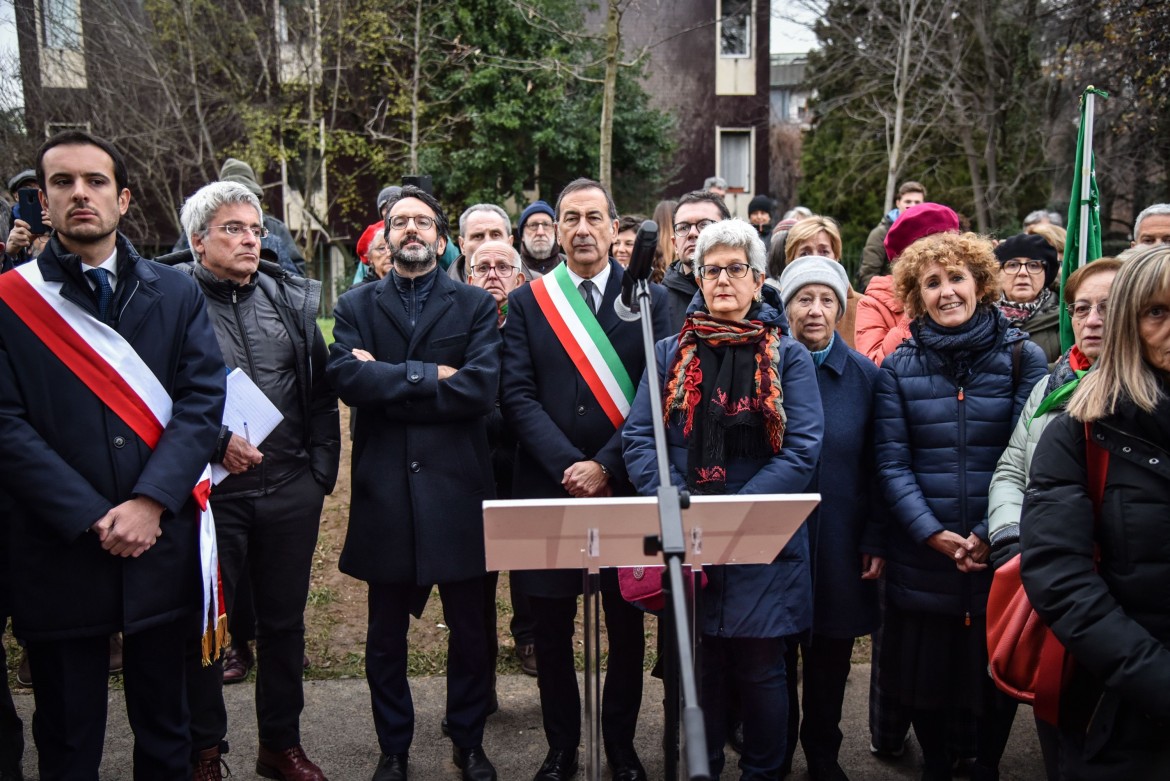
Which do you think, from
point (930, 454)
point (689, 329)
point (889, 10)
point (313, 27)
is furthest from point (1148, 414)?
point (313, 27)


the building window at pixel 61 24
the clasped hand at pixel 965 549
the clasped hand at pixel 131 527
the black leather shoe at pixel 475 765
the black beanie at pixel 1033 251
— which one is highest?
the building window at pixel 61 24

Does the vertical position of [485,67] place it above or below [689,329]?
above

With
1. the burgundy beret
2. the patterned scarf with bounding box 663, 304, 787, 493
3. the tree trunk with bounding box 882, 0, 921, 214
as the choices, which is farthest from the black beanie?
the tree trunk with bounding box 882, 0, 921, 214

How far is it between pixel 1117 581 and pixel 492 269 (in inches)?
120

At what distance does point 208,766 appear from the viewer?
12.3 feet

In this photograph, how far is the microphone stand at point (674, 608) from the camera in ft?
5.53

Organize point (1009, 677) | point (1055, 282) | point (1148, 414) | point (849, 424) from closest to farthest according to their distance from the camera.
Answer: point (1148, 414) → point (1009, 677) → point (849, 424) → point (1055, 282)

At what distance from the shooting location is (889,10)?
17.5 metres

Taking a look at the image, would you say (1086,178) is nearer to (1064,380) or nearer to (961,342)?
(961,342)

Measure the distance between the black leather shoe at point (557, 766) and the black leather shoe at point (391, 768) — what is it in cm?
53

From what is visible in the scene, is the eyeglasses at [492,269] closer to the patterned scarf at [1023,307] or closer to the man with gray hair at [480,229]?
the man with gray hair at [480,229]

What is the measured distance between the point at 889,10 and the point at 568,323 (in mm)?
16058

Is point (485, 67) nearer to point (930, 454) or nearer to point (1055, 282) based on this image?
point (1055, 282)

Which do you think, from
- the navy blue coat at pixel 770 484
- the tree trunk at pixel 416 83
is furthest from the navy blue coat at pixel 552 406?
the tree trunk at pixel 416 83
